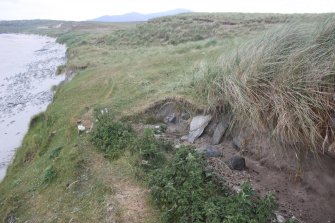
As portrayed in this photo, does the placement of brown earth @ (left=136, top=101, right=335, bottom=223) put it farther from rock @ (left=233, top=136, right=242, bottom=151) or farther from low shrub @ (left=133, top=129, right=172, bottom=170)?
low shrub @ (left=133, top=129, right=172, bottom=170)

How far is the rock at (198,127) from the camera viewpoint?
7102 mm

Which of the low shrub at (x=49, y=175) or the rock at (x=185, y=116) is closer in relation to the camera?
the low shrub at (x=49, y=175)

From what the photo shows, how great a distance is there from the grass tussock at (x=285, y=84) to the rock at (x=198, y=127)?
334 millimetres

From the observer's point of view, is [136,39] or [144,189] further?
[136,39]

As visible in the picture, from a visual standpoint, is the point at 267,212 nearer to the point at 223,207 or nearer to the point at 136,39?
the point at 223,207

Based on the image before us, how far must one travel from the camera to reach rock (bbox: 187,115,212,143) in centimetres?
710

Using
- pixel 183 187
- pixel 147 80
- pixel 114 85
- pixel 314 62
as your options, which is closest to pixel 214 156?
pixel 183 187

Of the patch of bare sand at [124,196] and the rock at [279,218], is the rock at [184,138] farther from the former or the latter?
the rock at [279,218]

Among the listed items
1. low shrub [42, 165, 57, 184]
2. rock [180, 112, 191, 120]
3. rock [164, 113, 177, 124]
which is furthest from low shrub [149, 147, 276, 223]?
low shrub [42, 165, 57, 184]

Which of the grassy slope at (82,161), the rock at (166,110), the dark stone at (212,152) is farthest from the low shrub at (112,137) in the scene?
the dark stone at (212,152)

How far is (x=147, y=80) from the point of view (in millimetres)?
10742

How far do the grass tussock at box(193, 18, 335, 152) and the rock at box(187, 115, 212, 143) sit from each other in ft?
1.09

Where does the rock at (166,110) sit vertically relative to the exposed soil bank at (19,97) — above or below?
above

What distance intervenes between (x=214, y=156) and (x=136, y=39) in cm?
2423
